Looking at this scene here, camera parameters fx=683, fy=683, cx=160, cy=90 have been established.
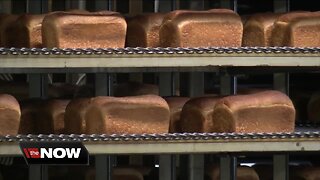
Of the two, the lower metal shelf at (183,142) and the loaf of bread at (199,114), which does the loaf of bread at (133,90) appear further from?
the lower metal shelf at (183,142)

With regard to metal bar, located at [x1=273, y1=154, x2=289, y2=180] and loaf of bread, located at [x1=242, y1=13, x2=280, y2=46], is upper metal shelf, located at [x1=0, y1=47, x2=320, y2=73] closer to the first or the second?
loaf of bread, located at [x1=242, y1=13, x2=280, y2=46]

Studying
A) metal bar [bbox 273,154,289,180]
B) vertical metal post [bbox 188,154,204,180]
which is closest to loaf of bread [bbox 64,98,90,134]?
vertical metal post [bbox 188,154,204,180]

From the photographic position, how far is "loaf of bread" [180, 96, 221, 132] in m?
2.78

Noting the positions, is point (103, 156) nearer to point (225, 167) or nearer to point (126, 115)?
point (126, 115)

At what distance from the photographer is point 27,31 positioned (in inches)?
109

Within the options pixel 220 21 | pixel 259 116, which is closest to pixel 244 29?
pixel 220 21

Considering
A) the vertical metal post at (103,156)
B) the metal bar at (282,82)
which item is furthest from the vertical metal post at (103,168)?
the metal bar at (282,82)

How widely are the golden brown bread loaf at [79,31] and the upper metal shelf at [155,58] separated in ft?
0.40

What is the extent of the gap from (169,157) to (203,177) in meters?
0.19

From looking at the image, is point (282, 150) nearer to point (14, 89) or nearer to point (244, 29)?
point (244, 29)

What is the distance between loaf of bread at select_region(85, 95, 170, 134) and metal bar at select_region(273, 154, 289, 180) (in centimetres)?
72

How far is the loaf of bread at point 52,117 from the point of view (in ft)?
9.33

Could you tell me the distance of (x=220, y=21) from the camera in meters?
2.72

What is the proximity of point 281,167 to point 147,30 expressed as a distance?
94 cm
